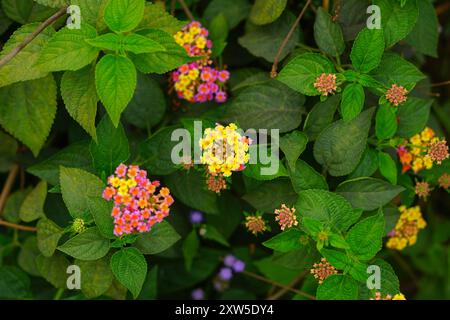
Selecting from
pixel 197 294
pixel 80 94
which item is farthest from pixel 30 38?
pixel 197 294

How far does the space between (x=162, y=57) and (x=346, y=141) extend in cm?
48

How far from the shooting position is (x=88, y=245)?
1.33 metres

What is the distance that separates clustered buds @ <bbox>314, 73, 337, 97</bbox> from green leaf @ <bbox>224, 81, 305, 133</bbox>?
0.16m

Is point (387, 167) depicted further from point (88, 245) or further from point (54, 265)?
point (54, 265)

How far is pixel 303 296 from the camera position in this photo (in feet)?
5.34

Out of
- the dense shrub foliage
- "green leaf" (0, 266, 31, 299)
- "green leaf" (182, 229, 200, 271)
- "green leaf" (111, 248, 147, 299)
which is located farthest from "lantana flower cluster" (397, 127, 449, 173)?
"green leaf" (0, 266, 31, 299)

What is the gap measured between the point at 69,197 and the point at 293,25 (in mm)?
749

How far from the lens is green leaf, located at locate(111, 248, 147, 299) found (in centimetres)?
132

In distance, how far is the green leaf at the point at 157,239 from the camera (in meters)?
1.38

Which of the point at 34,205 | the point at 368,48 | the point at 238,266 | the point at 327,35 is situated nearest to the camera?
the point at 368,48

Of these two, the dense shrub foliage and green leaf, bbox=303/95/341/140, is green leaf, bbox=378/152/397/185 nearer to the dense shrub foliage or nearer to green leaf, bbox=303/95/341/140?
the dense shrub foliage
